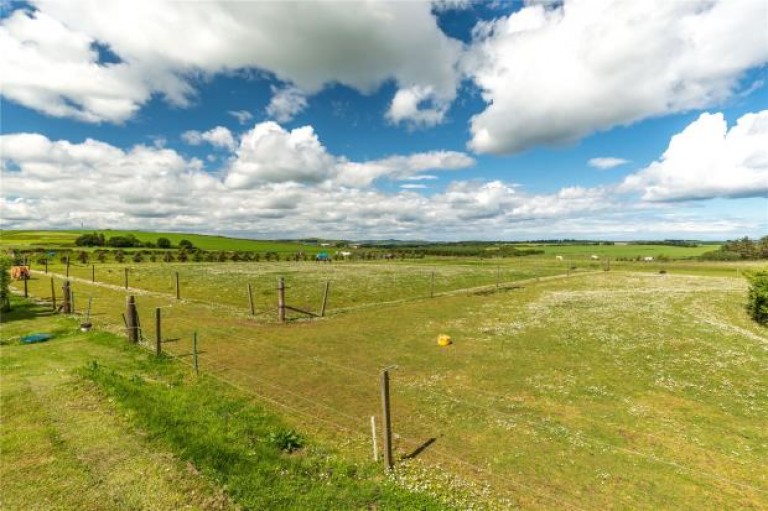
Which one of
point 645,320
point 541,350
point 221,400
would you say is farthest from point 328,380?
point 645,320

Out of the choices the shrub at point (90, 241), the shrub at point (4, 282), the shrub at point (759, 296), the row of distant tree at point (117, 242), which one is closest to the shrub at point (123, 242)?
the row of distant tree at point (117, 242)

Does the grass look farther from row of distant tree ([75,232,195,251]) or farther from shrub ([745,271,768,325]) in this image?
row of distant tree ([75,232,195,251])

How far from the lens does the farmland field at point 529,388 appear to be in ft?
31.6

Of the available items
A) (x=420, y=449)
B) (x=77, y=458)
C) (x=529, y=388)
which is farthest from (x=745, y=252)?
(x=77, y=458)

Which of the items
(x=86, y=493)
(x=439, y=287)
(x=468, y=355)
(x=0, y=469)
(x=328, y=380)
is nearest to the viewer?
(x=86, y=493)

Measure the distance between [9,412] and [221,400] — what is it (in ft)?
19.7

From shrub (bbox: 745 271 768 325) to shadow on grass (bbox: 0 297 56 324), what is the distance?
5397 cm

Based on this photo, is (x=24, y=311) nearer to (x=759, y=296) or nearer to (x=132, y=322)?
(x=132, y=322)

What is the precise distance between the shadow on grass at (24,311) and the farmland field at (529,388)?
3.45 meters

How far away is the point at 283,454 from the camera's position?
33.7 ft

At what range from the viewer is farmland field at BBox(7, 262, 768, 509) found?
9.62 metres

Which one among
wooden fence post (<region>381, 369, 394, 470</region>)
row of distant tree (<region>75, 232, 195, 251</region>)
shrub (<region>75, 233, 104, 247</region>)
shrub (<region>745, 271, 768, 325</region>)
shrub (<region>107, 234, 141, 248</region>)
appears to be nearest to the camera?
wooden fence post (<region>381, 369, 394, 470</region>)

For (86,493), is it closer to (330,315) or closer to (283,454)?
(283,454)

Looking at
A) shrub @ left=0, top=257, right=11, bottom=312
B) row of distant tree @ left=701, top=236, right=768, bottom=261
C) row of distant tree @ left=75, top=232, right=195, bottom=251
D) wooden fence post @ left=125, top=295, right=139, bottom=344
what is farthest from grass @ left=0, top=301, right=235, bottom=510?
row of distant tree @ left=701, top=236, right=768, bottom=261
